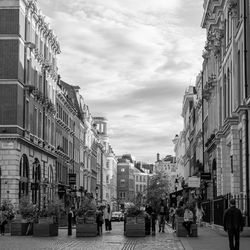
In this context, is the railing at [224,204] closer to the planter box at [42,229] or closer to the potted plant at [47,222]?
the potted plant at [47,222]

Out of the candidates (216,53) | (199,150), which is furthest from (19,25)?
(199,150)

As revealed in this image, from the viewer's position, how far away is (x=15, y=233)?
1350 inches

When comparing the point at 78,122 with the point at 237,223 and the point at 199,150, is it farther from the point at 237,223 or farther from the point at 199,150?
the point at 237,223

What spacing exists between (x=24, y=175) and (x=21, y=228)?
2248cm

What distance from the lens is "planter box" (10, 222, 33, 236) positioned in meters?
34.3

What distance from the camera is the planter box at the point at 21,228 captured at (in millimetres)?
34297

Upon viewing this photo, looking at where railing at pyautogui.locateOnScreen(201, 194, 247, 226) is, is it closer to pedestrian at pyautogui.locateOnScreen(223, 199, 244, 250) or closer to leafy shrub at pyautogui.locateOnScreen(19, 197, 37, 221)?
leafy shrub at pyautogui.locateOnScreen(19, 197, 37, 221)

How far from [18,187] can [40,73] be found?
1453 centimetres

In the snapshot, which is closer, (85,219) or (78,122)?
(85,219)

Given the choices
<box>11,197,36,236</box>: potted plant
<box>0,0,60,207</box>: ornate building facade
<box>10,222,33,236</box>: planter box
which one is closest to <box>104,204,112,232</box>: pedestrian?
<box>11,197,36,236</box>: potted plant

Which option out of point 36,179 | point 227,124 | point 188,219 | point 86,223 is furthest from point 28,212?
point 36,179

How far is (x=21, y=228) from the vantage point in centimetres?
3438

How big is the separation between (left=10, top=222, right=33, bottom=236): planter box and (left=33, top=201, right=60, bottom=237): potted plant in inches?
34.5

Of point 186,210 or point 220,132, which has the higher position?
point 220,132
